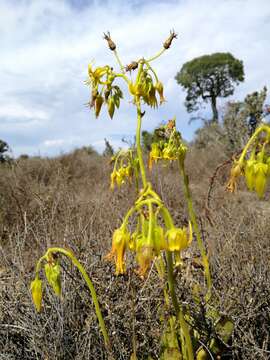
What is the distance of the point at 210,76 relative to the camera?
33250 mm

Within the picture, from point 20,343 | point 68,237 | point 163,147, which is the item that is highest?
point 163,147

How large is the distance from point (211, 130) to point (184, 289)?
41.3 feet

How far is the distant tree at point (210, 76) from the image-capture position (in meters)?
32.8

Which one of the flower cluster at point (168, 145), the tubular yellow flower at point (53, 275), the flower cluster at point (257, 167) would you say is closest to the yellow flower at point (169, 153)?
the flower cluster at point (168, 145)

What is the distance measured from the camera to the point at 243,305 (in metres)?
1.84

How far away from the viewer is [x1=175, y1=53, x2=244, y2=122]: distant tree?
3275cm

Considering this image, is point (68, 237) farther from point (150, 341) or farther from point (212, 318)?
point (212, 318)

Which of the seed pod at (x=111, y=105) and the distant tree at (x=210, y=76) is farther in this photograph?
the distant tree at (x=210, y=76)

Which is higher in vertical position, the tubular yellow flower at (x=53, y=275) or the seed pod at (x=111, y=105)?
the seed pod at (x=111, y=105)

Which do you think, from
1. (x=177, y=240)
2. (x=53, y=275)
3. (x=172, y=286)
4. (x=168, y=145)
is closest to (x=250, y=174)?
(x=177, y=240)

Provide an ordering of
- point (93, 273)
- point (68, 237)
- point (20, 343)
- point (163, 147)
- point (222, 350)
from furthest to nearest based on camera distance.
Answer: point (68, 237) < point (93, 273) < point (20, 343) < point (163, 147) < point (222, 350)

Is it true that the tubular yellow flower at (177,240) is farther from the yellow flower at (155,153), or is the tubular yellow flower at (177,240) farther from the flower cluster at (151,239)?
the yellow flower at (155,153)

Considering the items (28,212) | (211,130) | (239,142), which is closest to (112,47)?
(28,212)

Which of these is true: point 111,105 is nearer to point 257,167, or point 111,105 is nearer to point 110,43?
point 110,43
